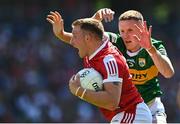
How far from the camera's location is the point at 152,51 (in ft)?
21.1

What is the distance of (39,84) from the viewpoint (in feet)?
52.0

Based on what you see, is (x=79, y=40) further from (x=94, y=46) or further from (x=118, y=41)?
(x=118, y=41)

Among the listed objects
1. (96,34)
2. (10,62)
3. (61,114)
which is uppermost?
(96,34)

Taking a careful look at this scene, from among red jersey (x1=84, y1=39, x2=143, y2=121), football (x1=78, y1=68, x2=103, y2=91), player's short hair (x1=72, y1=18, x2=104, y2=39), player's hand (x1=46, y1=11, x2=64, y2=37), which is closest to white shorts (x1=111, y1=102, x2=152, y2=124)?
red jersey (x1=84, y1=39, x2=143, y2=121)

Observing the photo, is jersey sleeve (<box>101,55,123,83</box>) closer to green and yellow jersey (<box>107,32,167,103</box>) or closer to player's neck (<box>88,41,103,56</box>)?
player's neck (<box>88,41,103,56</box>)

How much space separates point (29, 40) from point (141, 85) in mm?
9915

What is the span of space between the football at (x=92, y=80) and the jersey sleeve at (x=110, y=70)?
6 centimetres

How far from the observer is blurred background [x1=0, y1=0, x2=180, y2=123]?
15.4 meters

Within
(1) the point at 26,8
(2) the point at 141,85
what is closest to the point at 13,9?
(1) the point at 26,8

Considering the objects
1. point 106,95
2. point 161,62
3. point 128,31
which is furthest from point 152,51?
point 106,95

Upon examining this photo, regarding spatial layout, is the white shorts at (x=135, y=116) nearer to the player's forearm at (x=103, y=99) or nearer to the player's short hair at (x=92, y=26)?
the player's forearm at (x=103, y=99)

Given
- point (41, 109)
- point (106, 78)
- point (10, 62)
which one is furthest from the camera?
point (10, 62)

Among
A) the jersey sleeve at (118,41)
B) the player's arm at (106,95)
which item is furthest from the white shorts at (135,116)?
the jersey sleeve at (118,41)

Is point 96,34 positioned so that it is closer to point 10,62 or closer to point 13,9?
point 10,62
